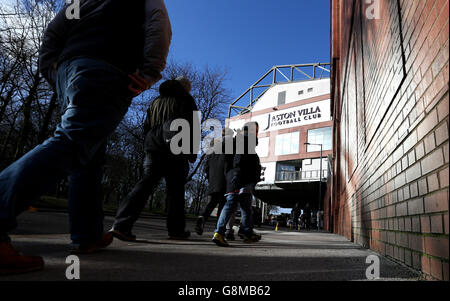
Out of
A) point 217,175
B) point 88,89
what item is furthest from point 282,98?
point 88,89

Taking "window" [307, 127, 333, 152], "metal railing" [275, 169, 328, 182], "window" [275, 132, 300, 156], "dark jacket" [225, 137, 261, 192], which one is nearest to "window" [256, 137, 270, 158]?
"window" [275, 132, 300, 156]

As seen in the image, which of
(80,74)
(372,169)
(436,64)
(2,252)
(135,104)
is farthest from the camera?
(135,104)

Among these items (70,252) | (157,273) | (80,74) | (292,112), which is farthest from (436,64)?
(292,112)

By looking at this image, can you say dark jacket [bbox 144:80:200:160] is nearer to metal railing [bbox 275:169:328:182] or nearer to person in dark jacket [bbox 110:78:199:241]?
person in dark jacket [bbox 110:78:199:241]

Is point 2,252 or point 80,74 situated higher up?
point 80,74

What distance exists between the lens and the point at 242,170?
4.09 metres

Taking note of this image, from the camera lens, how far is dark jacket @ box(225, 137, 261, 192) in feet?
13.1

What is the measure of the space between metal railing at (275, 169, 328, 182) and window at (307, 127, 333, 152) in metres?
2.65

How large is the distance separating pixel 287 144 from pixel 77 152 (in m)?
Result: 36.4

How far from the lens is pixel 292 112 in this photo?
3775 centimetres

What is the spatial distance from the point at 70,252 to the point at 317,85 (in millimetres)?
37909

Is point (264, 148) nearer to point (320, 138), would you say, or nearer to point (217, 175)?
point (320, 138)

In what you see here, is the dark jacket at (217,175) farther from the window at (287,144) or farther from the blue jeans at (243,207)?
the window at (287,144)
